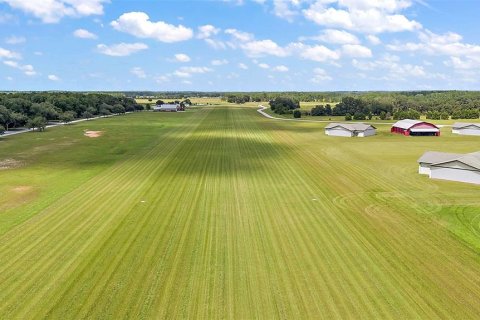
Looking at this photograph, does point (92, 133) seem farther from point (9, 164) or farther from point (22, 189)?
point (22, 189)

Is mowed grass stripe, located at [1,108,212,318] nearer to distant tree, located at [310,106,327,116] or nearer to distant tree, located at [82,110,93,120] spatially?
distant tree, located at [82,110,93,120]

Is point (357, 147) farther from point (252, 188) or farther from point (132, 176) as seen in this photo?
point (132, 176)

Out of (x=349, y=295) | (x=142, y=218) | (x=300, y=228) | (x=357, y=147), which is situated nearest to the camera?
(x=349, y=295)

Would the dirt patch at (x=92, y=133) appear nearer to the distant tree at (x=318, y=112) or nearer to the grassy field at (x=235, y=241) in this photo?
the grassy field at (x=235, y=241)

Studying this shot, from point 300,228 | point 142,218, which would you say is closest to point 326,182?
point 300,228

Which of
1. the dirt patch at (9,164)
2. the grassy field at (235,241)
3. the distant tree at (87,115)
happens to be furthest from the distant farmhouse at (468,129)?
the distant tree at (87,115)

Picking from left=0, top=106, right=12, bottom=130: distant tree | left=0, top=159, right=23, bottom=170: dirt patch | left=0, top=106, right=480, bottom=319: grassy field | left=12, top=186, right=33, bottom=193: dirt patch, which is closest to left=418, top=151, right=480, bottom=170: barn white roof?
left=0, top=106, right=480, bottom=319: grassy field

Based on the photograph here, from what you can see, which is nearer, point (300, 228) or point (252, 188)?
point (300, 228)
